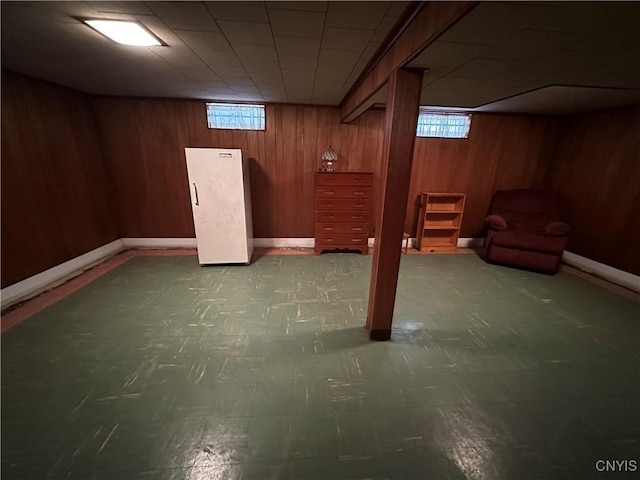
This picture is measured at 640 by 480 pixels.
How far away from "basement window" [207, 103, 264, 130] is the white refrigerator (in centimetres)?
76

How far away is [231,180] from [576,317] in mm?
4046

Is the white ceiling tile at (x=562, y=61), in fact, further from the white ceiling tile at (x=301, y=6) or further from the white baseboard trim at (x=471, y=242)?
the white baseboard trim at (x=471, y=242)

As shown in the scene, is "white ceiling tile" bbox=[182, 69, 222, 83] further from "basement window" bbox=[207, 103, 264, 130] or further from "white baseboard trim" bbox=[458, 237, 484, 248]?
"white baseboard trim" bbox=[458, 237, 484, 248]

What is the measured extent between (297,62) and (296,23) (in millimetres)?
660

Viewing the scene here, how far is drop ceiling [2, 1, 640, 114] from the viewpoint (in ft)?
4.33

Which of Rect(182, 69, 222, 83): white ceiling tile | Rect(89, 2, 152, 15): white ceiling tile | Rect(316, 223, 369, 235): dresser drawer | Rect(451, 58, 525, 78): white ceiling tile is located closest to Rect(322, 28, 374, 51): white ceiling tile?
Rect(451, 58, 525, 78): white ceiling tile

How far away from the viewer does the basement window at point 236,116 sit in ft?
12.8

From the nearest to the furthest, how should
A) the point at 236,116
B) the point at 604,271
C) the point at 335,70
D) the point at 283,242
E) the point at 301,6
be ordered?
the point at 301,6, the point at 335,70, the point at 604,271, the point at 236,116, the point at 283,242

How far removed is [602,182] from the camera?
3641mm

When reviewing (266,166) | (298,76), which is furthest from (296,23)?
(266,166)

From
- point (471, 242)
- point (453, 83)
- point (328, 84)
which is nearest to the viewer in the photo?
point (453, 83)

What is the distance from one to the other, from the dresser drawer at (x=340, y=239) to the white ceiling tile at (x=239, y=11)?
2852 millimetres

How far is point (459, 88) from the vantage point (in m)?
2.46

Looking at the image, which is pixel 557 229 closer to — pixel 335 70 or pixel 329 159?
pixel 329 159
